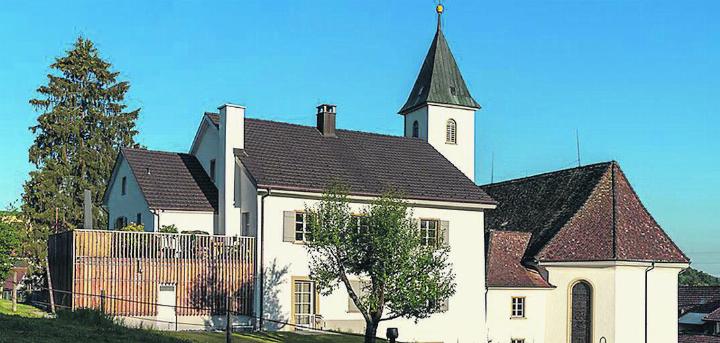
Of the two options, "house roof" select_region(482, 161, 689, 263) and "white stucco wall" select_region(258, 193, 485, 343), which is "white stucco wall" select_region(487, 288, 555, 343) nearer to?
"white stucco wall" select_region(258, 193, 485, 343)

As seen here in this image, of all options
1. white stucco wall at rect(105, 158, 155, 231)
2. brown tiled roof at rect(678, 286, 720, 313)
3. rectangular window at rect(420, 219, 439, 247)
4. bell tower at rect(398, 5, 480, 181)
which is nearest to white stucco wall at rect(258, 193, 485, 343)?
rectangular window at rect(420, 219, 439, 247)

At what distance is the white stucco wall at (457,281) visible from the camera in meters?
31.7

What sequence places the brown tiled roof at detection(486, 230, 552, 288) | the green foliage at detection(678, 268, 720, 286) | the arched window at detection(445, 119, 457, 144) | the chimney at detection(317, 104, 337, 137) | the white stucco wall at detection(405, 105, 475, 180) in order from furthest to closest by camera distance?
the green foliage at detection(678, 268, 720, 286)
the arched window at detection(445, 119, 457, 144)
the white stucco wall at detection(405, 105, 475, 180)
the brown tiled roof at detection(486, 230, 552, 288)
the chimney at detection(317, 104, 337, 137)

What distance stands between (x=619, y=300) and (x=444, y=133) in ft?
43.6

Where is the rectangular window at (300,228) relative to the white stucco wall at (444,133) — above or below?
below

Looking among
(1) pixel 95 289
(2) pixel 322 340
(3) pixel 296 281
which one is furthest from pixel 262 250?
(1) pixel 95 289

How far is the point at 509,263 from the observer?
40125mm

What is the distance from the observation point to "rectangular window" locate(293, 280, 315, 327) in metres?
31.7

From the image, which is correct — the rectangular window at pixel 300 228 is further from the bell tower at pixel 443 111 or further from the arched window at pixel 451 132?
the arched window at pixel 451 132

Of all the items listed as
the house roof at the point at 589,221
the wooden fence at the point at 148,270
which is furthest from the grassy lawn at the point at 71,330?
the house roof at the point at 589,221

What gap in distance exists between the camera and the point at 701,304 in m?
56.5

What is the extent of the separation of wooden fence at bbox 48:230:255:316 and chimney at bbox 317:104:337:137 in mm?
7837

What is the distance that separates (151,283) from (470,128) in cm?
2300

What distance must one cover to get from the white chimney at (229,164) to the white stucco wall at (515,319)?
12481 millimetres
